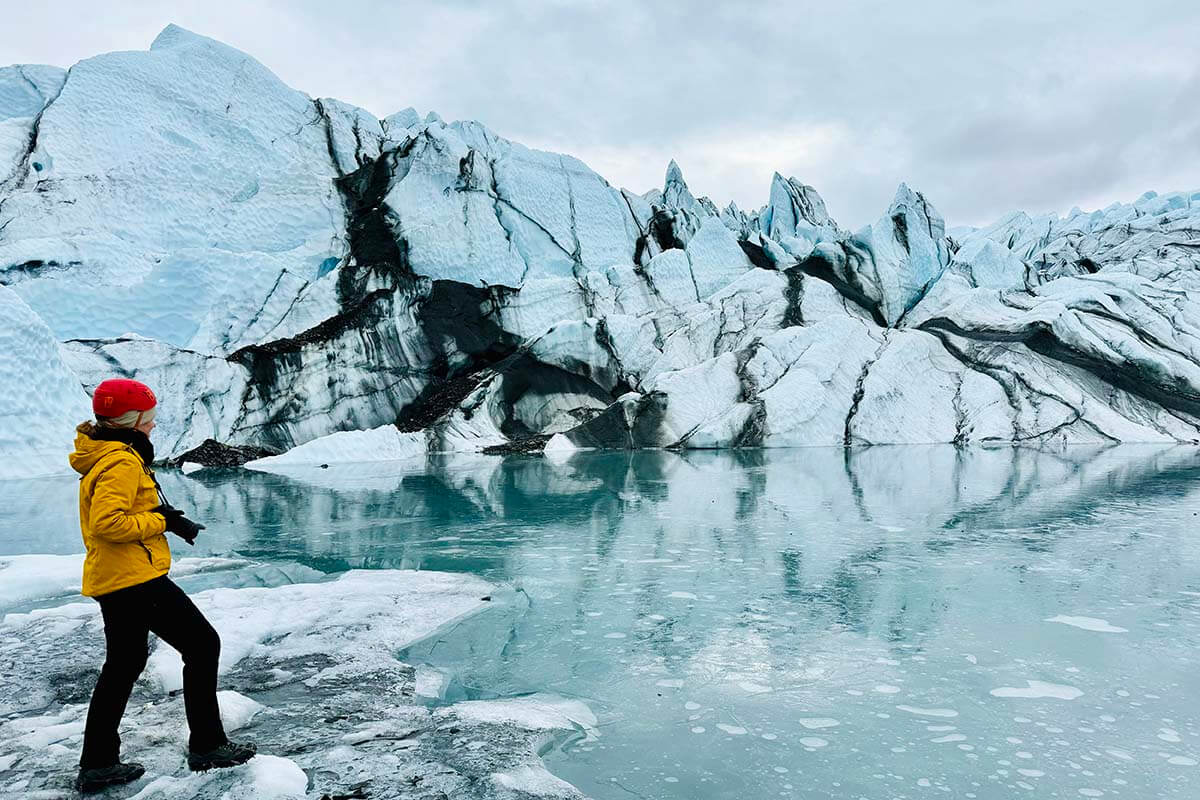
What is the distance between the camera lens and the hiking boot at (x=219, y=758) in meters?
2.77

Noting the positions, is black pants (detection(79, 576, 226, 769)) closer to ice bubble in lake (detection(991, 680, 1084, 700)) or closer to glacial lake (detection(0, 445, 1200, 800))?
glacial lake (detection(0, 445, 1200, 800))

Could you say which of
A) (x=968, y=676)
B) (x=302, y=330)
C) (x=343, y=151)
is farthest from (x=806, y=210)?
(x=968, y=676)

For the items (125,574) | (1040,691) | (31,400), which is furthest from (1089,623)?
(31,400)

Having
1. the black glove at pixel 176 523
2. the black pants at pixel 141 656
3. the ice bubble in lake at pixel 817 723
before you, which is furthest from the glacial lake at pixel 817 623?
the black glove at pixel 176 523

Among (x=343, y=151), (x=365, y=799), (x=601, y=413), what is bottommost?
(x=365, y=799)

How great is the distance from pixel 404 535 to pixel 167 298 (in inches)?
683

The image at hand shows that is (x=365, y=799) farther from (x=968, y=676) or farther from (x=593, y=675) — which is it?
(x=968, y=676)

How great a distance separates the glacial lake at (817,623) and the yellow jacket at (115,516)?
5.37ft

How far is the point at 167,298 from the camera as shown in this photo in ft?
72.2

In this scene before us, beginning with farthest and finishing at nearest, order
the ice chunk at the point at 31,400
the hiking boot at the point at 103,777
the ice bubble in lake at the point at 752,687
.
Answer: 1. the ice chunk at the point at 31,400
2. the ice bubble in lake at the point at 752,687
3. the hiking boot at the point at 103,777

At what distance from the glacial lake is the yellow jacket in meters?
1.64

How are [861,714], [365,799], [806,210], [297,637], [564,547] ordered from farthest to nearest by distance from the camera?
[806,210] → [564,547] → [297,637] → [861,714] → [365,799]

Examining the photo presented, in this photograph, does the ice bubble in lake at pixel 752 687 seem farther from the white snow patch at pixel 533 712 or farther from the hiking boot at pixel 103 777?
the hiking boot at pixel 103 777

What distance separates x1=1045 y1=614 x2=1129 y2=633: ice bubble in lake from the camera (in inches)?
173
